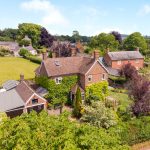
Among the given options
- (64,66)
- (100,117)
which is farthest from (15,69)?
(100,117)

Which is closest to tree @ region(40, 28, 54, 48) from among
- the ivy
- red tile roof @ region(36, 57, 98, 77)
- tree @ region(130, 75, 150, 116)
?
red tile roof @ region(36, 57, 98, 77)

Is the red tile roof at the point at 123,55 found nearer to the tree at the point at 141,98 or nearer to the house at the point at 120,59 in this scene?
the house at the point at 120,59

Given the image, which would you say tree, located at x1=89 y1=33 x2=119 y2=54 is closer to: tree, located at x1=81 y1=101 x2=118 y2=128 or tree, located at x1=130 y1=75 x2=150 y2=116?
tree, located at x1=130 y1=75 x2=150 y2=116

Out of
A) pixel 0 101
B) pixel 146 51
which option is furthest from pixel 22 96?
pixel 146 51

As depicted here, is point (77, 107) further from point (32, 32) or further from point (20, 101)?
point (32, 32)

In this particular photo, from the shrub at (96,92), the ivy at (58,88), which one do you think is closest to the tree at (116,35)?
the shrub at (96,92)

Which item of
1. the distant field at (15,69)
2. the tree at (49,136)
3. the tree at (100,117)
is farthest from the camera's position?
the distant field at (15,69)

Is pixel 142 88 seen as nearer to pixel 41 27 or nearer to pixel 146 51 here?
pixel 146 51
